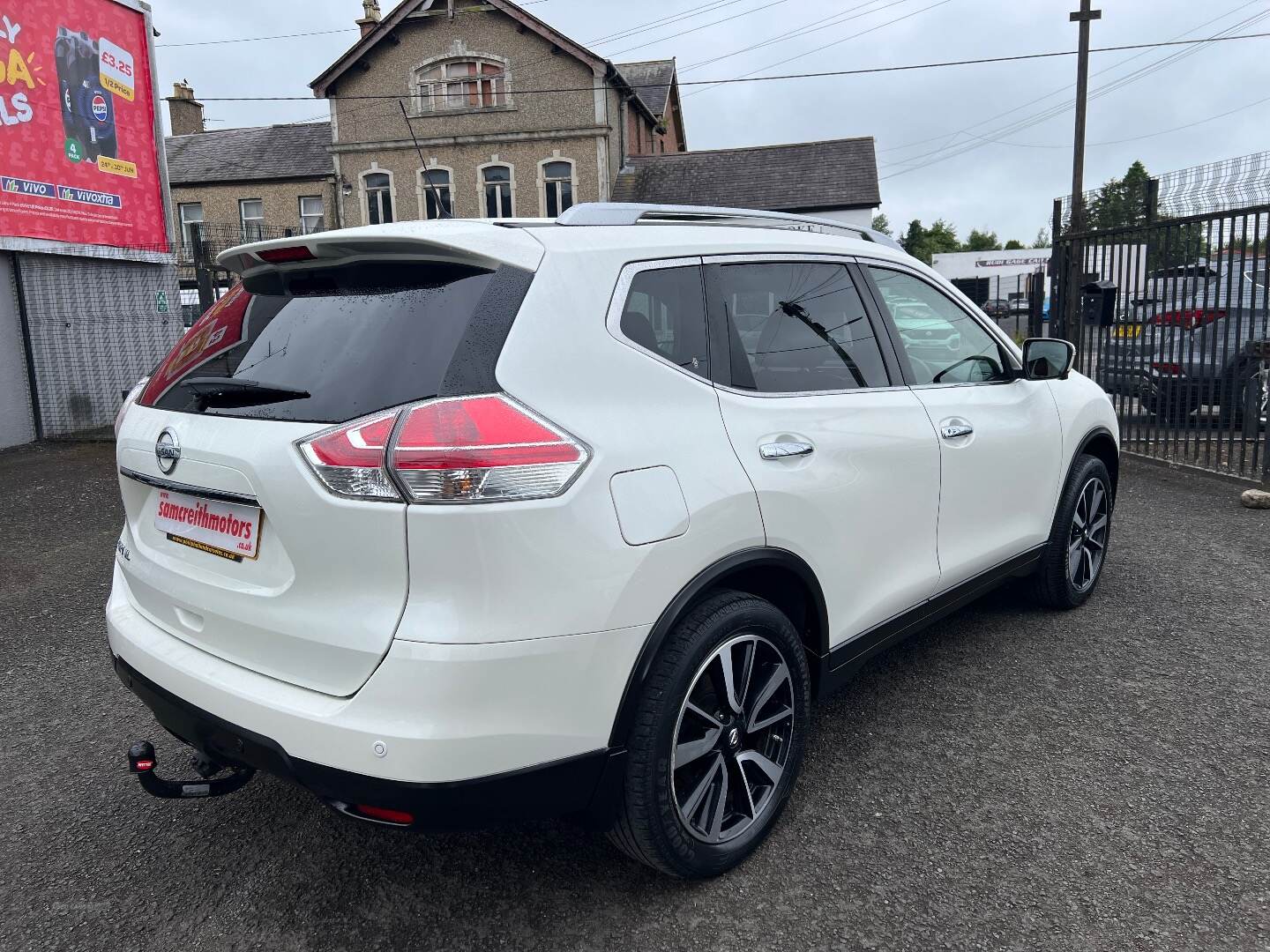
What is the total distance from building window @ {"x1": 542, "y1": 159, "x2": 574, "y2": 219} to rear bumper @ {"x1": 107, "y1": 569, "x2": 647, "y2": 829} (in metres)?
28.9

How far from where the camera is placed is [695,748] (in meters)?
2.37

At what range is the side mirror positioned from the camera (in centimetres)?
386

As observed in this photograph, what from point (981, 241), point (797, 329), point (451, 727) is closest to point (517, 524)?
point (451, 727)

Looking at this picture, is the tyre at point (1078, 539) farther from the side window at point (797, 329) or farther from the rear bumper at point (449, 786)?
the rear bumper at point (449, 786)

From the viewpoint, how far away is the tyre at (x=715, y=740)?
221 centimetres

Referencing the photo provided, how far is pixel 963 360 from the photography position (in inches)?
145

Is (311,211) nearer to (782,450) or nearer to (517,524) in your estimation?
(782,450)

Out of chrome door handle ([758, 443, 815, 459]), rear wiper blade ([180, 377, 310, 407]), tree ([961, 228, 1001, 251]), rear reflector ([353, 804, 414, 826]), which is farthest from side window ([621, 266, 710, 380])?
tree ([961, 228, 1001, 251])

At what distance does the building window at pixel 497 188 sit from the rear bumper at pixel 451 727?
2945cm

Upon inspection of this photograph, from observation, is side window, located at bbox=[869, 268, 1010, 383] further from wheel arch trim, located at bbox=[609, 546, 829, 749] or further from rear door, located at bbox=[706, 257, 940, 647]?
wheel arch trim, located at bbox=[609, 546, 829, 749]

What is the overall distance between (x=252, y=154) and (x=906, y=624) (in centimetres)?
3532

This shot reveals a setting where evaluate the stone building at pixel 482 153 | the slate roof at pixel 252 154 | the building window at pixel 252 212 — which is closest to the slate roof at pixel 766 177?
the stone building at pixel 482 153

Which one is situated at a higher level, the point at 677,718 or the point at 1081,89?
the point at 1081,89

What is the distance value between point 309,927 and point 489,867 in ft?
1.60
